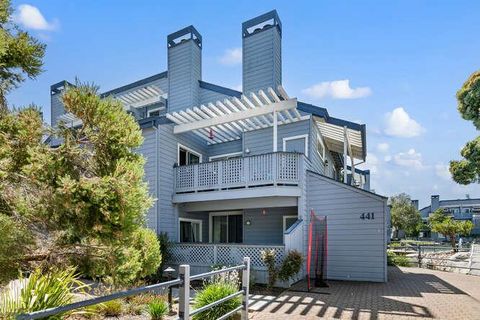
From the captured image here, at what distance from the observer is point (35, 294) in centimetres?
477

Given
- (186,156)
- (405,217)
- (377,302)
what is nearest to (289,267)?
(377,302)

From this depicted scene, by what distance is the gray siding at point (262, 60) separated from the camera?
1605cm

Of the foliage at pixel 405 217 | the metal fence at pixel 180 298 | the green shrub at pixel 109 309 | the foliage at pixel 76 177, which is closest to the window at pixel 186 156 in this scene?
the green shrub at pixel 109 309

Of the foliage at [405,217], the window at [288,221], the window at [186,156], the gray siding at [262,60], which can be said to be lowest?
the foliage at [405,217]

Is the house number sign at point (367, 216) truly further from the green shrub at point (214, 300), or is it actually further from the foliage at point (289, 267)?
the green shrub at point (214, 300)

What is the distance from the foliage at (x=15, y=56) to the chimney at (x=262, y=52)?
1220cm

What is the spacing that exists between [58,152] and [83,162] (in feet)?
0.93

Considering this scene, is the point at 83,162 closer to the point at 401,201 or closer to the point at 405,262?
the point at 405,262

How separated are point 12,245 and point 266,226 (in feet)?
39.4

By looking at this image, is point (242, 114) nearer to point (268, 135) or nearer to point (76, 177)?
point (268, 135)

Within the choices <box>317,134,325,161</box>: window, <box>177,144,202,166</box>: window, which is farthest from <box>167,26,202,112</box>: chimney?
<box>317,134,325,161</box>: window

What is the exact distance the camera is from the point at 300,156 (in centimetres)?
1248

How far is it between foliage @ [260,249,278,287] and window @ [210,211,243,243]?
16.2 feet

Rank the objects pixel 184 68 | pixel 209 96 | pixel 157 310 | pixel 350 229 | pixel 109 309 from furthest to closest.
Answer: pixel 184 68 < pixel 209 96 < pixel 350 229 < pixel 109 309 < pixel 157 310
